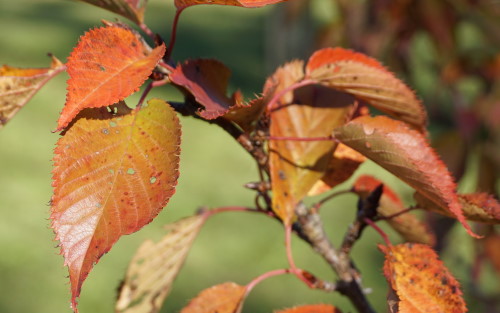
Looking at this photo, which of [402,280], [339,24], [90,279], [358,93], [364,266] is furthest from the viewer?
[364,266]

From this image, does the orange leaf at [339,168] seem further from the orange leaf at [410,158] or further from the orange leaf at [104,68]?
the orange leaf at [104,68]

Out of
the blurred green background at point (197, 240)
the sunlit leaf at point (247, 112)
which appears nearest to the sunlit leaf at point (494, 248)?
the blurred green background at point (197, 240)

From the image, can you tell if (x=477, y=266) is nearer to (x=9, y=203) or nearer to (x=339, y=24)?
(x=339, y=24)

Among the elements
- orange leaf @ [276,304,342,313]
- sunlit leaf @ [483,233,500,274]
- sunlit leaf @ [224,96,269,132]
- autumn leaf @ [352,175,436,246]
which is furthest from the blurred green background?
sunlit leaf @ [224,96,269,132]

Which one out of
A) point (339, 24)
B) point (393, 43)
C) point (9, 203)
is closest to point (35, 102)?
point (9, 203)

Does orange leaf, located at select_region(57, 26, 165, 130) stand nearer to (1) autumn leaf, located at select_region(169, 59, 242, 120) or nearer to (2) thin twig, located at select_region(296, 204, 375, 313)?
(1) autumn leaf, located at select_region(169, 59, 242, 120)

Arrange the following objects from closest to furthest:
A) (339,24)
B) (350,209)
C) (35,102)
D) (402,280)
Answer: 1. (402,280)
2. (339,24)
3. (350,209)
4. (35,102)
